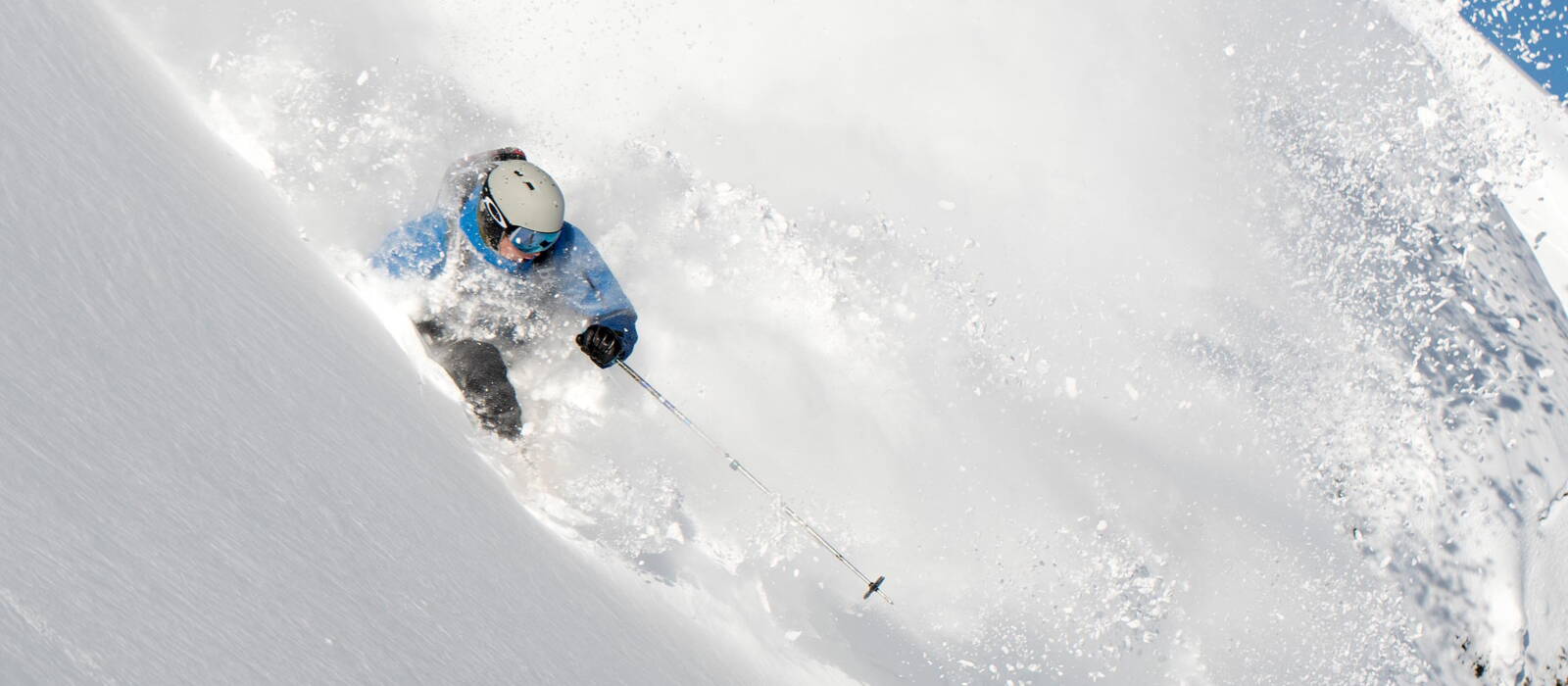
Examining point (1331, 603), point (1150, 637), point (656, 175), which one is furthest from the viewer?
point (1331, 603)

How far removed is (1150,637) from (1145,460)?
4.80 feet

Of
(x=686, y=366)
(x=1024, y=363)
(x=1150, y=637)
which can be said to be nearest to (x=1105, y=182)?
(x=1024, y=363)

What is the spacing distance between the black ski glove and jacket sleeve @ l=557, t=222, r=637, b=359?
0.34m

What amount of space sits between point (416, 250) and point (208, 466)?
335 centimetres

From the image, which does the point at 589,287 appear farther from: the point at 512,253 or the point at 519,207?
the point at 519,207

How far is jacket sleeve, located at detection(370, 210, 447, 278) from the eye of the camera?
559 centimetres

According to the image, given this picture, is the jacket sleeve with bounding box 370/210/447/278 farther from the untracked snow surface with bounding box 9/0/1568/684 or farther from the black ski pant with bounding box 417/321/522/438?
the black ski pant with bounding box 417/321/522/438

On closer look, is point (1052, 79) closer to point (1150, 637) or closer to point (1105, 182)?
point (1105, 182)

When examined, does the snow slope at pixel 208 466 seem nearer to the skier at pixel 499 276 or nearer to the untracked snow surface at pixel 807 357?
the untracked snow surface at pixel 807 357

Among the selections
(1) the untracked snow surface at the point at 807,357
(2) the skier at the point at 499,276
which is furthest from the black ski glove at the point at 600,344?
(1) the untracked snow surface at the point at 807,357

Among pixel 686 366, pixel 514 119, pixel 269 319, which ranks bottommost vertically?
pixel 269 319

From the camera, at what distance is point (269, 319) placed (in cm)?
345

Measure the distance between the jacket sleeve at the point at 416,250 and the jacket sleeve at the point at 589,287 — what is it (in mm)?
665

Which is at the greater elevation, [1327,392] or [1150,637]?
[1327,392]
